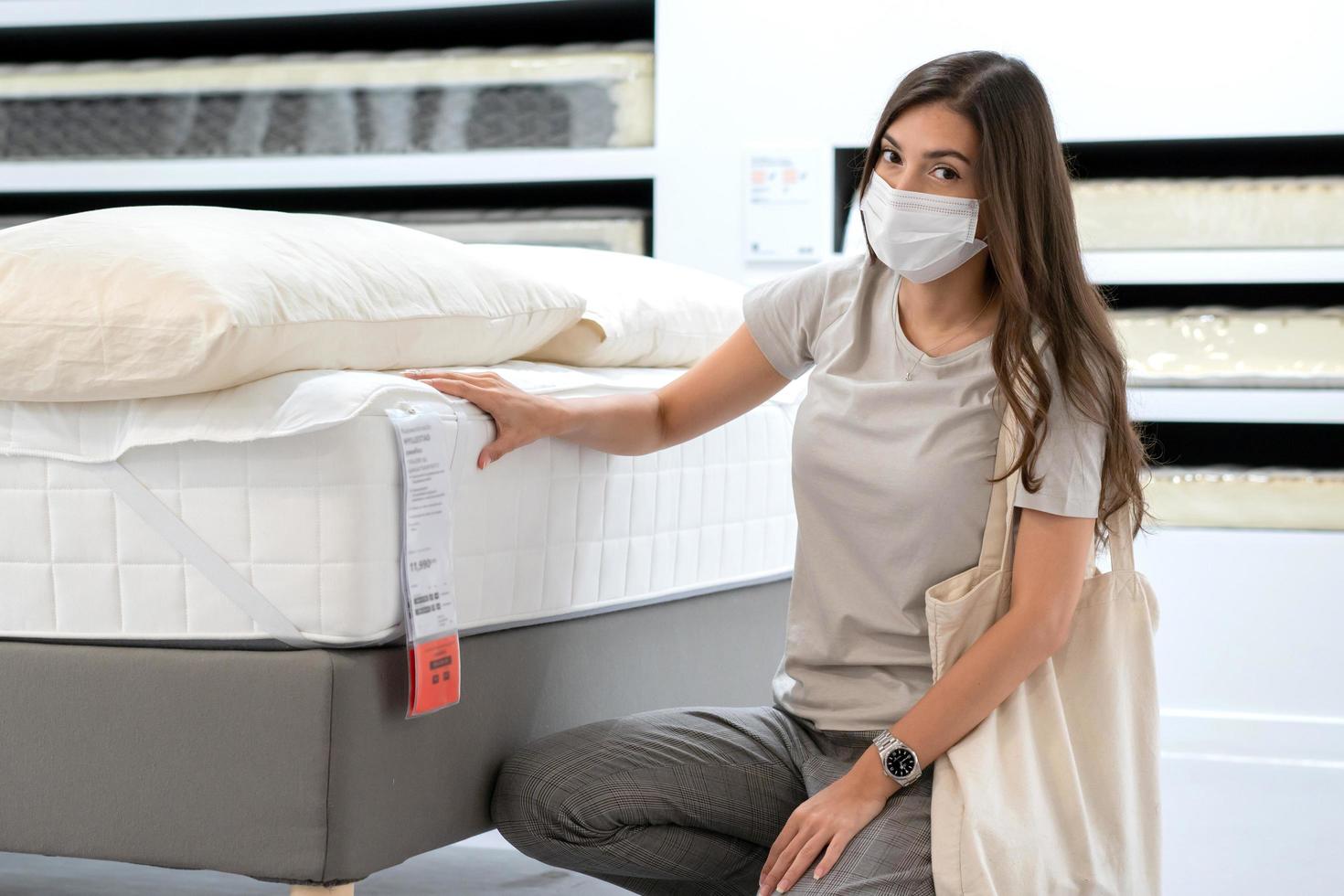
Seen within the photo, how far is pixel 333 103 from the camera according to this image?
286cm

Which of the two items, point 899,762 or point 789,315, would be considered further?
point 789,315

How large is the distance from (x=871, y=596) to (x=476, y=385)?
0.40m

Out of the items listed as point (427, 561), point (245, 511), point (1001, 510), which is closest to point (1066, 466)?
point (1001, 510)

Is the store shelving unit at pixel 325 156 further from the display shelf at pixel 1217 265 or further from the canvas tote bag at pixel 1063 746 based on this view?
the canvas tote bag at pixel 1063 746

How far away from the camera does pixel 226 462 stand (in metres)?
1.09

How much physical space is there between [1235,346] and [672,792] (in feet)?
5.43

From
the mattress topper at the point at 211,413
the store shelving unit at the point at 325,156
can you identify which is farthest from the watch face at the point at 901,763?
the store shelving unit at the point at 325,156

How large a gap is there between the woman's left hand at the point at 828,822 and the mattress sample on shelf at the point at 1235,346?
4.89 feet

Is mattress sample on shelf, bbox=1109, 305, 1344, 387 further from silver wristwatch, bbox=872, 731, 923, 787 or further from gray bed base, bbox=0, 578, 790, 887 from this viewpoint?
gray bed base, bbox=0, 578, 790, 887

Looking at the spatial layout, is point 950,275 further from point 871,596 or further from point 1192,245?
point 1192,245

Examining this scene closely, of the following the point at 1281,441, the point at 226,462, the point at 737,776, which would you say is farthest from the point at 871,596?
the point at 1281,441

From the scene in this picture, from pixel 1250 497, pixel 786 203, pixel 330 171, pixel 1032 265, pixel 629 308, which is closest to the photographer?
pixel 1032 265

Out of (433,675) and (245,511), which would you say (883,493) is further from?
(245,511)

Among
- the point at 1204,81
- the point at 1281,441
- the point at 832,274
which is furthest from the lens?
the point at 1281,441
